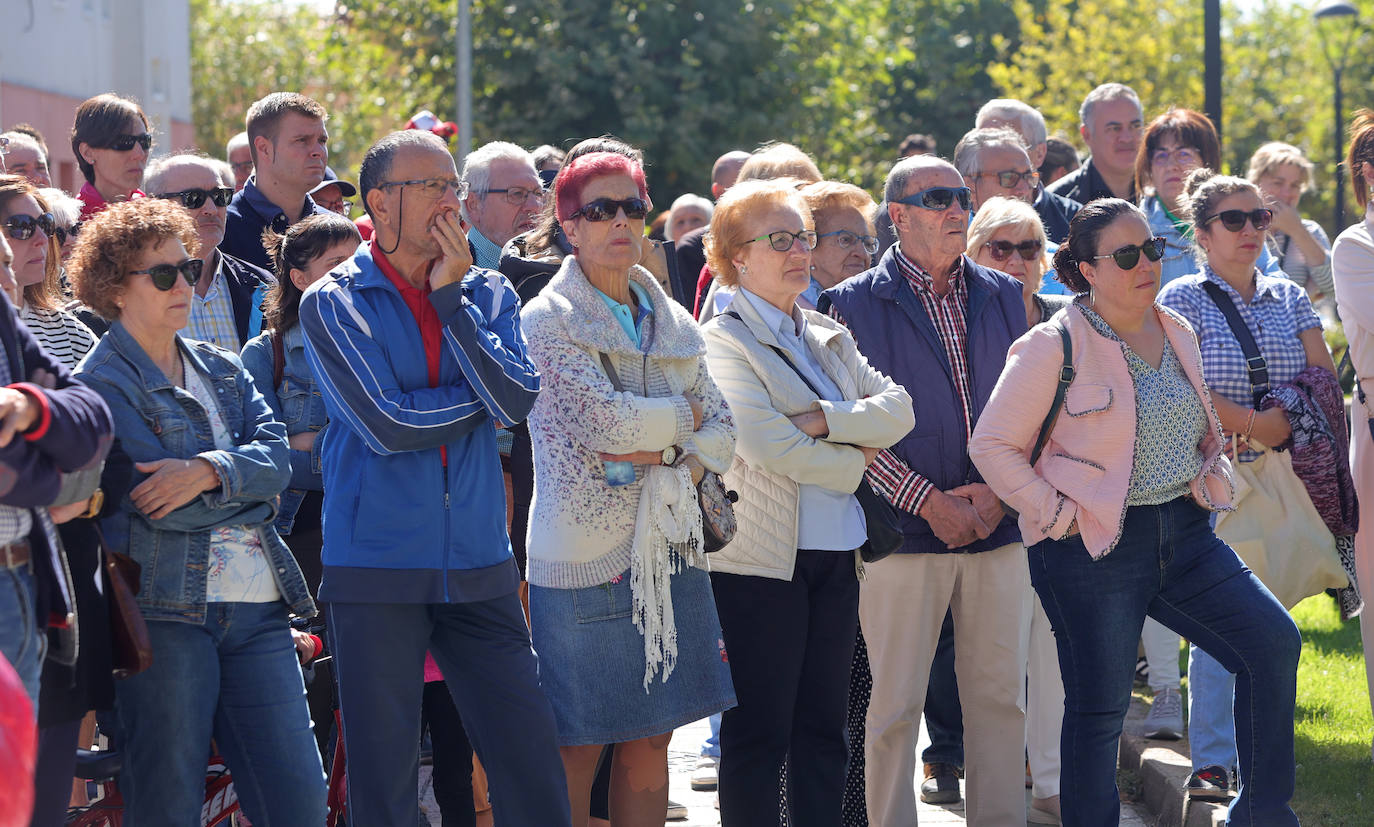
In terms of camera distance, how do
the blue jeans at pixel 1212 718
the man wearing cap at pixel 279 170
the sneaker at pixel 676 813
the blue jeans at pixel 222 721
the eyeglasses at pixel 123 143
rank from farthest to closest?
the eyeglasses at pixel 123 143 → the man wearing cap at pixel 279 170 → the sneaker at pixel 676 813 → the blue jeans at pixel 1212 718 → the blue jeans at pixel 222 721

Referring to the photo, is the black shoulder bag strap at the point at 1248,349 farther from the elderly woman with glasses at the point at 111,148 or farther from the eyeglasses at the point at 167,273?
the elderly woman with glasses at the point at 111,148

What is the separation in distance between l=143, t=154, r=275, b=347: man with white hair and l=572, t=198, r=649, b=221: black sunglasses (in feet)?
5.63

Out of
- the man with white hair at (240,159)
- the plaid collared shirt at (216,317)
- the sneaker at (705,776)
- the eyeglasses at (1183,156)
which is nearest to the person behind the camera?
the plaid collared shirt at (216,317)

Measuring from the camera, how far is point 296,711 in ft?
15.5

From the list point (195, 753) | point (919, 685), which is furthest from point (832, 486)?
point (195, 753)

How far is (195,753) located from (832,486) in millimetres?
2171

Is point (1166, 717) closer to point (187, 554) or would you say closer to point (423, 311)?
point (423, 311)

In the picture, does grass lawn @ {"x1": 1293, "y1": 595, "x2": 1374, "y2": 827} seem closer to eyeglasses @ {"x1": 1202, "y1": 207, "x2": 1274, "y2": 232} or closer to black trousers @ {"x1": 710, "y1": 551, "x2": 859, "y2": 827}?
black trousers @ {"x1": 710, "y1": 551, "x2": 859, "y2": 827}

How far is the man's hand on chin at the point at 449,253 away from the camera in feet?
15.1

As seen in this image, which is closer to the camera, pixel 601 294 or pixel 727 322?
pixel 601 294

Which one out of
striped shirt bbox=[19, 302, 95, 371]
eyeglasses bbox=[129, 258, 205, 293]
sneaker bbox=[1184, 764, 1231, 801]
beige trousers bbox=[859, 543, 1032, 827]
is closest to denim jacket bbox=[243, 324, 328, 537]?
striped shirt bbox=[19, 302, 95, 371]

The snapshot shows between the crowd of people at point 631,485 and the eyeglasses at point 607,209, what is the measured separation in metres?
0.01

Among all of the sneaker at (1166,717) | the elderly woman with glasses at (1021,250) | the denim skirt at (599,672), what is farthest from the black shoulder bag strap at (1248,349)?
the denim skirt at (599,672)

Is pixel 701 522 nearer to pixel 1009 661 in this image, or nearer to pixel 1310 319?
pixel 1009 661
